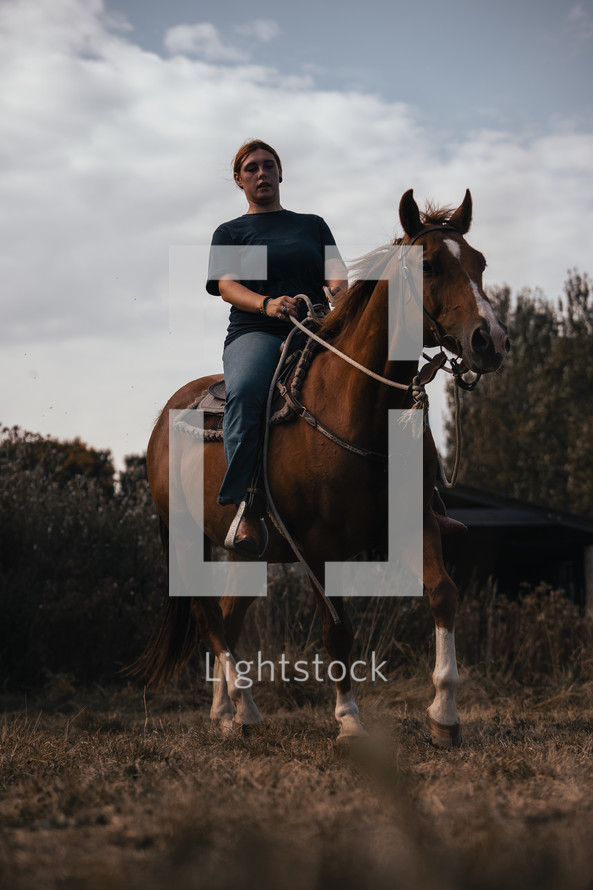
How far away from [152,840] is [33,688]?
6.94 m

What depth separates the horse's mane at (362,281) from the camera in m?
4.51

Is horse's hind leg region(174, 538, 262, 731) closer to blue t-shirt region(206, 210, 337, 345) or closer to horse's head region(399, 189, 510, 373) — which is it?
blue t-shirt region(206, 210, 337, 345)

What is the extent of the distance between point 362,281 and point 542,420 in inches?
1235

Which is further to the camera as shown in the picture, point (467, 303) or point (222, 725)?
point (222, 725)

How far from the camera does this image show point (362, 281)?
15.3 feet

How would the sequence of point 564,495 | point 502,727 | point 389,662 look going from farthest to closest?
point 564,495, point 389,662, point 502,727

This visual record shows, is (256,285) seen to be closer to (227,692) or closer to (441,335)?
(441,335)

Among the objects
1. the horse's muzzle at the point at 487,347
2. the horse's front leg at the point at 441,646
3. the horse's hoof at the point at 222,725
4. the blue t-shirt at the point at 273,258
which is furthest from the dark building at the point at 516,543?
the horse's muzzle at the point at 487,347

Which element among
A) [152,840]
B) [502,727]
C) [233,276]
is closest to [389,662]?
[502,727]

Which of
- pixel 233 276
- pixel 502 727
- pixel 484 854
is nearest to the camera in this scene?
pixel 484 854

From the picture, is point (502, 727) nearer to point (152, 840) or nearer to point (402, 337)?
point (402, 337)

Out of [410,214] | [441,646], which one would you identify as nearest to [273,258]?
[410,214]

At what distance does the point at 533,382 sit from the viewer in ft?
122

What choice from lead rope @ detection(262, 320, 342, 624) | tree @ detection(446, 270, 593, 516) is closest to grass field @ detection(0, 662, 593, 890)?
lead rope @ detection(262, 320, 342, 624)
